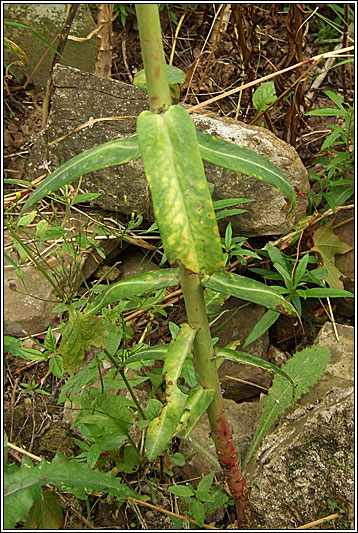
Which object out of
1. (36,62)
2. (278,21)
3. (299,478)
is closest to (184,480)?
(299,478)

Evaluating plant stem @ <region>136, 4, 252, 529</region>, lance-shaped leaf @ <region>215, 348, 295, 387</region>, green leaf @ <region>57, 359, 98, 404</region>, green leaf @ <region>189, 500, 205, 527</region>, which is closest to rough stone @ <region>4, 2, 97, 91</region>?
green leaf @ <region>57, 359, 98, 404</region>

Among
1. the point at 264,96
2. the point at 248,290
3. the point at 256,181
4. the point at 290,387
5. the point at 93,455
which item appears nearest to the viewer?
the point at 248,290

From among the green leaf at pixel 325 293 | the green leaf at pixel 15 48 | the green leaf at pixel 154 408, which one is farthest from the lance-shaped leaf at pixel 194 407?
the green leaf at pixel 15 48

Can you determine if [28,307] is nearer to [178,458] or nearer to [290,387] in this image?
[178,458]

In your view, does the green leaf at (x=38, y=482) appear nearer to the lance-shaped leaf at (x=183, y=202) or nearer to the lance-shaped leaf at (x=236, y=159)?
the lance-shaped leaf at (x=183, y=202)

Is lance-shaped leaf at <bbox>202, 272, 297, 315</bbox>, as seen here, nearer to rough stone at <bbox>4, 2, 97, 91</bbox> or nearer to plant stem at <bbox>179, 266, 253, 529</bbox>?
plant stem at <bbox>179, 266, 253, 529</bbox>

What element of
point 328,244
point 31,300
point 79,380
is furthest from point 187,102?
point 79,380
